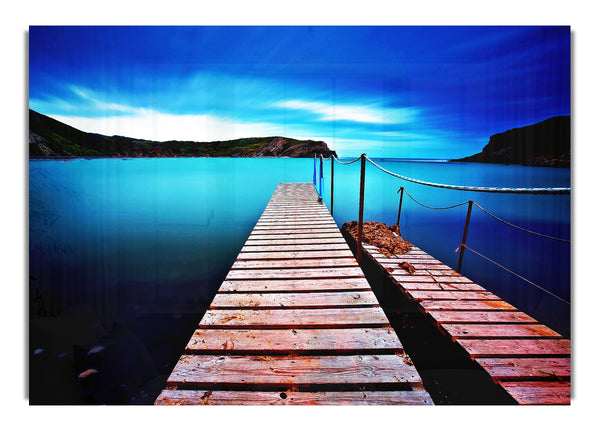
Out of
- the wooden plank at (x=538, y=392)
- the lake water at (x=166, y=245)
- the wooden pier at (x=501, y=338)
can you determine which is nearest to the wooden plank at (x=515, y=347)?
the wooden pier at (x=501, y=338)

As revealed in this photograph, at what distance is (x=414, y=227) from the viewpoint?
26.2ft

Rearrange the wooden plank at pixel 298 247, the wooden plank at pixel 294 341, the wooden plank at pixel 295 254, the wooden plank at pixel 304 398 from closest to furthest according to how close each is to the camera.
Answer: the wooden plank at pixel 304 398
the wooden plank at pixel 294 341
the wooden plank at pixel 295 254
the wooden plank at pixel 298 247

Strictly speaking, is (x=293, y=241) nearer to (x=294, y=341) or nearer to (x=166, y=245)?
(x=294, y=341)

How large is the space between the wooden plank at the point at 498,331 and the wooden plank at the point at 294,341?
2.57ft

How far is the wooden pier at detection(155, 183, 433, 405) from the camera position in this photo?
45.5 inches

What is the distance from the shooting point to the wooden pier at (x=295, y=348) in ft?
3.79

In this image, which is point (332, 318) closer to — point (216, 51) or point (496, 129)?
point (216, 51)

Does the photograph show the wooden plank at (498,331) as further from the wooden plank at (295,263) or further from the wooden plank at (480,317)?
the wooden plank at (295,263)

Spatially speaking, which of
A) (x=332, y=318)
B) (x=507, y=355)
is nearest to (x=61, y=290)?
(x=332, y=318)

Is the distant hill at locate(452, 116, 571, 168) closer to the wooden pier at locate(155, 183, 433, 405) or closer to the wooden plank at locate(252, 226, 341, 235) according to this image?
the wooden pier at locate(155, 183, 433, 405)

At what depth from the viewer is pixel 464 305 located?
2.20 metres

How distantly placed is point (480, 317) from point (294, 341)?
170 centimetres

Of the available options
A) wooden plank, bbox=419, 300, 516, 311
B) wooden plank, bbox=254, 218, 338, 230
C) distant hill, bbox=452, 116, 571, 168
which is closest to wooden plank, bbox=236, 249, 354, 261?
wooden plank, bbox=419, 300, 516, 311
